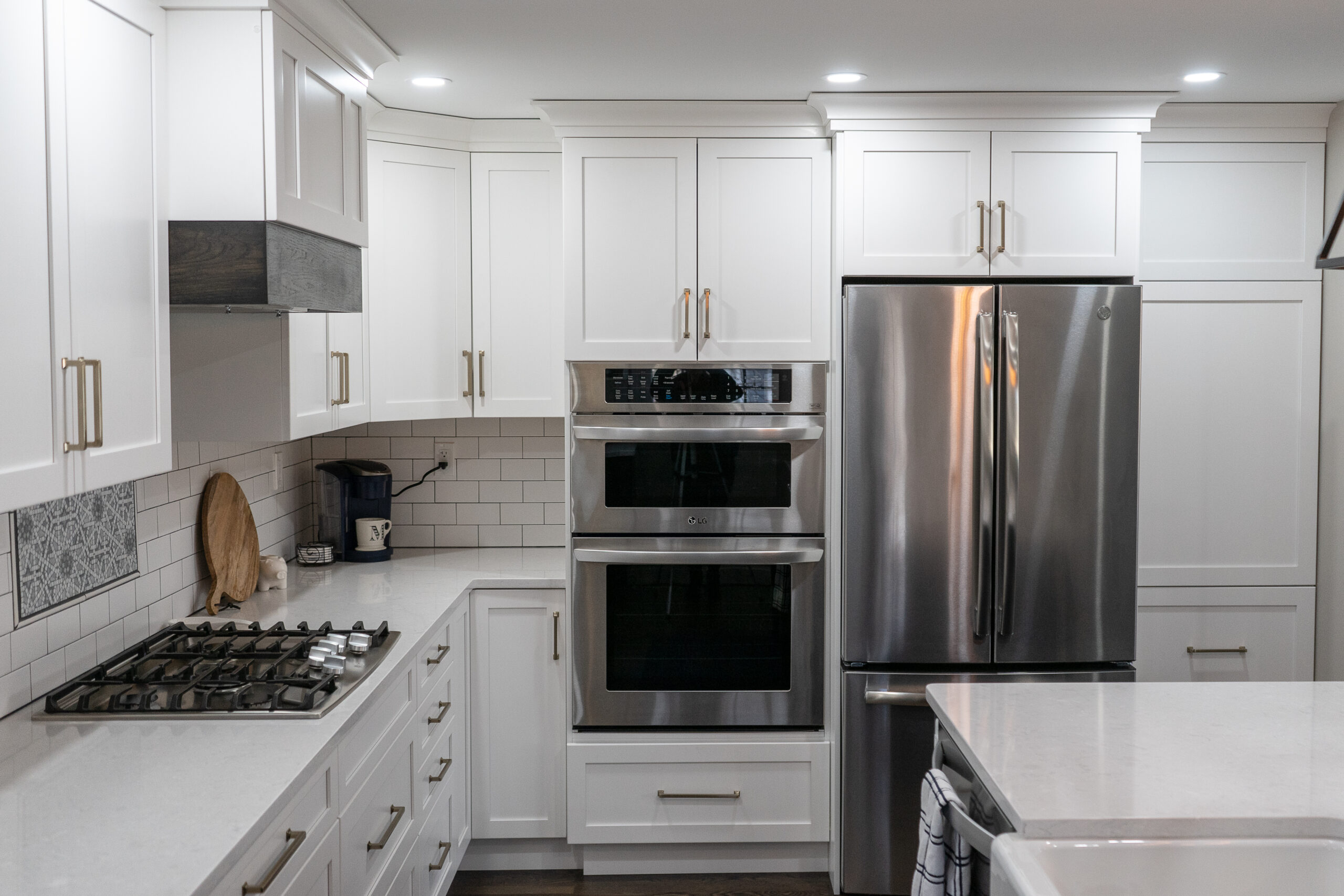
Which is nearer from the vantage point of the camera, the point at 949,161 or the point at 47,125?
the point at 47,125

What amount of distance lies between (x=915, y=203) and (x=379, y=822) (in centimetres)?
211

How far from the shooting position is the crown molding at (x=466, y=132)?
3.12 m

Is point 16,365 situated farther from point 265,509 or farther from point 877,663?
point 877,663

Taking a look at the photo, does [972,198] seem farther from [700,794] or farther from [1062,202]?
[700,794]

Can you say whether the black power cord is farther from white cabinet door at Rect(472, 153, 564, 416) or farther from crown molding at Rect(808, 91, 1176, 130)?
crown molding at Rect(808, 91, 1176, 130)

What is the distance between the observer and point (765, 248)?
3010 millimetres

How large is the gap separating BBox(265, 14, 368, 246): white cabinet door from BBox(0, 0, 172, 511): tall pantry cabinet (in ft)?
0.70

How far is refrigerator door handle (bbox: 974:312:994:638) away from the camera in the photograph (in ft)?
9.42

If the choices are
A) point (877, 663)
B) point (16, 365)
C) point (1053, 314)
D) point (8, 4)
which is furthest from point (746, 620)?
point (8, 4)

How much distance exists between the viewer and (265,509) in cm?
319

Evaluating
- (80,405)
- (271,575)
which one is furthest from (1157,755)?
(271,575)

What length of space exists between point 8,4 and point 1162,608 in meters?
3.25

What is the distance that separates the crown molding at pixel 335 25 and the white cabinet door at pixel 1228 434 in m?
2.33

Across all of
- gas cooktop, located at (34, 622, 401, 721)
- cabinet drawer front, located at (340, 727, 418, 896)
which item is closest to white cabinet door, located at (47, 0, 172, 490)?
gas cooktop, located at (34, 622, 401, 721)
